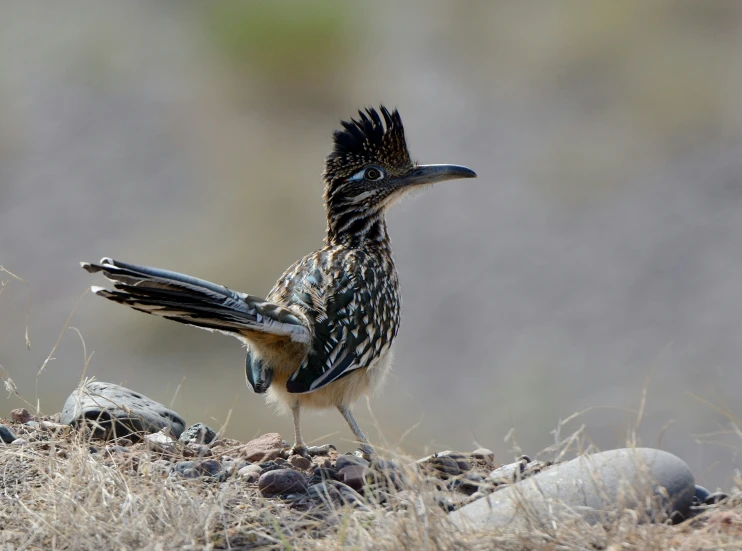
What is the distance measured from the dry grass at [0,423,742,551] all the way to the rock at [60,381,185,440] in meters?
0.39

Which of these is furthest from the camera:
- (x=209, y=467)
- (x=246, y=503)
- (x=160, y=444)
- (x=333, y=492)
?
(x=160, y=444)

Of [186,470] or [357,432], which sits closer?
[186,470]

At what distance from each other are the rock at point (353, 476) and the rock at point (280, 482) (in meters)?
0.24

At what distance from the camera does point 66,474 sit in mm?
4422

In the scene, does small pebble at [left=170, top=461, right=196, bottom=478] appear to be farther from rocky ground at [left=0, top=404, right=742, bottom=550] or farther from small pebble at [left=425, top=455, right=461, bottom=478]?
small pebble at [left=425, top=455, right=461, bottom=478]

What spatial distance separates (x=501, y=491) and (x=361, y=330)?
6.64ft

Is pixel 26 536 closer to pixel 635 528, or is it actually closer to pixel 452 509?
pixel 452 509

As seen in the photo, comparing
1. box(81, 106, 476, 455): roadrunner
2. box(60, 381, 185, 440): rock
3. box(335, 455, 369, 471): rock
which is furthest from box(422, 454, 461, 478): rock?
box(60, 381, 185, 440): rock

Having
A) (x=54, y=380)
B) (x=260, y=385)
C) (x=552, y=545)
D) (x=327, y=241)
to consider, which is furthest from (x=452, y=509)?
(x=54, y=380)

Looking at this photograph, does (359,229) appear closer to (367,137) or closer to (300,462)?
A: (367,137)

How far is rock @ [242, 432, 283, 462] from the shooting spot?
5387mm

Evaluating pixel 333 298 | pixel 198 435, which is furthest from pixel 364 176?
pixel 198 435

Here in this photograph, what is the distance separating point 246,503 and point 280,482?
33 cm

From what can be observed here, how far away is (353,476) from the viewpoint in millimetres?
4957
